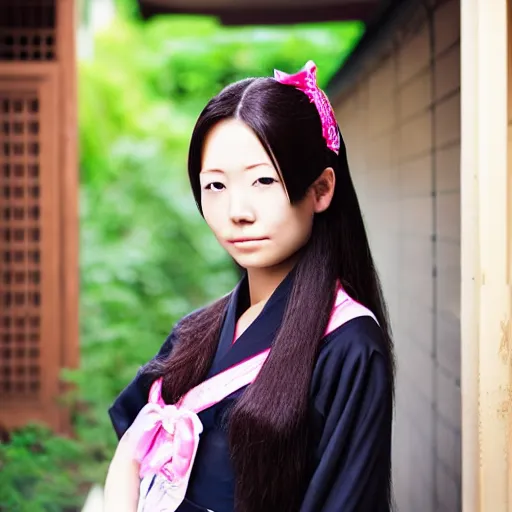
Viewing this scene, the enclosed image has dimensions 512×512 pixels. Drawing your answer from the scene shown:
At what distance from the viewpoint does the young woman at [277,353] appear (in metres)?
2.14

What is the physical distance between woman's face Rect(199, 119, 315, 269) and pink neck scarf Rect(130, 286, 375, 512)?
22 cm

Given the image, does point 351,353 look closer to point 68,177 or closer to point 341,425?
point 341,425

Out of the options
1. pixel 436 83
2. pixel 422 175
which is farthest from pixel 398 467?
pixel 436 83

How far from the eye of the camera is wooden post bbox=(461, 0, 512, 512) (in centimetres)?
221

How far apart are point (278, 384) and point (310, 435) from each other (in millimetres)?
160

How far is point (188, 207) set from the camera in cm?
1241

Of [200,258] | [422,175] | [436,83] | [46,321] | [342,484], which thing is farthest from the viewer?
[200,258]

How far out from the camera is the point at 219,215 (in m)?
2.30

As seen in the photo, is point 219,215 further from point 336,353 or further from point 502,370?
point 502,370

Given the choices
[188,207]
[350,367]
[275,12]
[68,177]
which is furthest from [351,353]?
[188,207]

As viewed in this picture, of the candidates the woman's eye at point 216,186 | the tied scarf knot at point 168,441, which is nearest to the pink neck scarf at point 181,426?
the tied scarf knot at point 168,441

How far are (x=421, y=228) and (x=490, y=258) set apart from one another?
2.07 meters

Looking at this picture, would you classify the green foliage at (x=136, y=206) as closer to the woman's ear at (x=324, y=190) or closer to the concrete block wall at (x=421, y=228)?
the concrete block wall at (x=421, y=228)

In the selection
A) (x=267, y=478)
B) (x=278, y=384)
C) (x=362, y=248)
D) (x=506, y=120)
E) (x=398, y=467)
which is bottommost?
(x=398, y=467)
